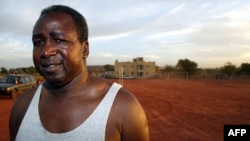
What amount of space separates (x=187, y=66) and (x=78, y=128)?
69.0 meters

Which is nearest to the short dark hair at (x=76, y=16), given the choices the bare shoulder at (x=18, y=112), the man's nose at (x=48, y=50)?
the man's nose at (x=48, y=50)

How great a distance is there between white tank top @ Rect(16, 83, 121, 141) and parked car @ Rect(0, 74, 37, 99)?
15.3 metres

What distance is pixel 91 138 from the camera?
4.22ft

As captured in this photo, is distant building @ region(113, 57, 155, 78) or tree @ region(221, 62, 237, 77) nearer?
tree @ region(221, 62, 237, 77)

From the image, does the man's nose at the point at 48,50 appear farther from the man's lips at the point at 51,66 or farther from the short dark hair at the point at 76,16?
the short dark hair at the point at 76,16

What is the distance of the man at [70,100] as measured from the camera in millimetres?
1321

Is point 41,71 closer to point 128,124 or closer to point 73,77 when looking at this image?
point 73,77

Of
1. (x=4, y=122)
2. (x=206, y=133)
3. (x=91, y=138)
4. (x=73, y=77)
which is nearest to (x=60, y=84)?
(x=73, y=77)

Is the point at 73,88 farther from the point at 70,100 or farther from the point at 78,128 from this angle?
the point at 78,128

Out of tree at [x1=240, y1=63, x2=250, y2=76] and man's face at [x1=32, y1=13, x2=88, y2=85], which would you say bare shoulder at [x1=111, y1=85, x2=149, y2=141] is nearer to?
man's face at [x1=32, y1=13, x2=88, y2=85]

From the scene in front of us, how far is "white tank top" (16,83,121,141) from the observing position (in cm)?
129

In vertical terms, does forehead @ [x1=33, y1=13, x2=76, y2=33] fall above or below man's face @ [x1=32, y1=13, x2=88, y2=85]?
above

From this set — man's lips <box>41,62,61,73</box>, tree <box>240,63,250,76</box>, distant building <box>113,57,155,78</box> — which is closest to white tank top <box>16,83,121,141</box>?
man's lips <box>41,62,61,73</box>

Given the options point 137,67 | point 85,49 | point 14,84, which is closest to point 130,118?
point 85,49
